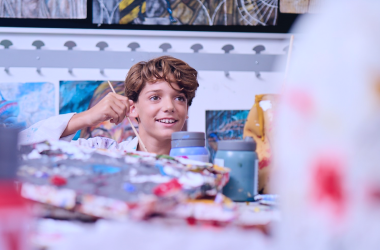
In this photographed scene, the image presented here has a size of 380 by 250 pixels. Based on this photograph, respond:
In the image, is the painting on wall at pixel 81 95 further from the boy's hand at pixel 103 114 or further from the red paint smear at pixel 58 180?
the red paint smear at pixel 58 180

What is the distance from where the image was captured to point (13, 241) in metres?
0.21

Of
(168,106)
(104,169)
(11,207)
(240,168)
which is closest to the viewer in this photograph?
(11,207)

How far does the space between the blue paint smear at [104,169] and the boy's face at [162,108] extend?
2.32 ft

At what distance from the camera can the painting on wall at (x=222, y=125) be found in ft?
4.49

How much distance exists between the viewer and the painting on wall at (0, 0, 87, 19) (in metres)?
1.30

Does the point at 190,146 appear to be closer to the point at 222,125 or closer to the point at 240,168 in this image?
the point at 240,168

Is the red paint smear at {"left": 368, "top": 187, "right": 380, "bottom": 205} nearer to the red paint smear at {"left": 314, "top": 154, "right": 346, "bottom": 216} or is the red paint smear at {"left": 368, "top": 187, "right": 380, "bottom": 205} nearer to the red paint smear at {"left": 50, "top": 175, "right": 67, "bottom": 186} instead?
the red paint smear at {"left": 314, "top": 154, "right": 346, "bottom": 216}

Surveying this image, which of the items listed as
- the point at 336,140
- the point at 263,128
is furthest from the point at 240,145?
the point at 336,140

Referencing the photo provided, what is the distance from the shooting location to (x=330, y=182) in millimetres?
216

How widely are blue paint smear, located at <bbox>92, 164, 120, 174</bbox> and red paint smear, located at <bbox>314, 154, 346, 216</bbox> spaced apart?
7.9 inches

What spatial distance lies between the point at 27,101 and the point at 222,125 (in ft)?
2.69

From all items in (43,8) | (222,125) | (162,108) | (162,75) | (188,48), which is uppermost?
(43,8)

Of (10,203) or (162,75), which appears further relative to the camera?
(162,75)

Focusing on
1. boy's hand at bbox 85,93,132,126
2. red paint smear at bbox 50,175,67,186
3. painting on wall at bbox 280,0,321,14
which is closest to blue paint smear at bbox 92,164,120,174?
red paint smear at bbox 50,175,67,186
